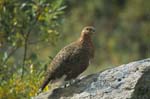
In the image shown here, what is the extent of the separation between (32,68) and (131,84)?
234cm

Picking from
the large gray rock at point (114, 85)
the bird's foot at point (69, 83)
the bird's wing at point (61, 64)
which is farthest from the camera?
the bird's wing at point (61, 64)

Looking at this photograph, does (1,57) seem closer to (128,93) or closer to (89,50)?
(89,50)

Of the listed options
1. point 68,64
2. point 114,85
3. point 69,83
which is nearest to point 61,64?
point 68,64

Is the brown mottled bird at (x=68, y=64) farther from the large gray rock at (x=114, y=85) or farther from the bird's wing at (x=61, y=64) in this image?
the large gray rock at (x=114, y=85)

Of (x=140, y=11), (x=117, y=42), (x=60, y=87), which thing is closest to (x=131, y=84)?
(x=60, y=87)

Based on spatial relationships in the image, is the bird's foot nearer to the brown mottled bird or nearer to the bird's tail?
the brown mottled bird

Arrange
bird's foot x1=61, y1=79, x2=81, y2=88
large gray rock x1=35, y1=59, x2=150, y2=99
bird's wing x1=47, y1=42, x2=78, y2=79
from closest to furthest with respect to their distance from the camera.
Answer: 1. large gray rock x1=35, y1=59, x2=150, y2=99
2. bird's foot x1=61, y1=79, x2=81, y2=88
3. bird's wing x1=47, y1=42, x2=78, y2=79

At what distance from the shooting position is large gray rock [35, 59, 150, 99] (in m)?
8.69

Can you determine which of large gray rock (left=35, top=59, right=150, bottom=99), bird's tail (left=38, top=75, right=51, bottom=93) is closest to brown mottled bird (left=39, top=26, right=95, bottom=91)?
bird's tail (left=38, top=75, right=51, bottom=93)

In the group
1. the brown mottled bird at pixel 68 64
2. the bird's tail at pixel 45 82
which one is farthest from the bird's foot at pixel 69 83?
the bird's tail at pixel 45 82

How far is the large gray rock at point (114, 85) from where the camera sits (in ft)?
28.5

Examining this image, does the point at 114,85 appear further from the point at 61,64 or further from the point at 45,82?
the point at 45,82

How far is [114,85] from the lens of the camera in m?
8.86

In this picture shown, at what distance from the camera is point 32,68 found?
1072cm
